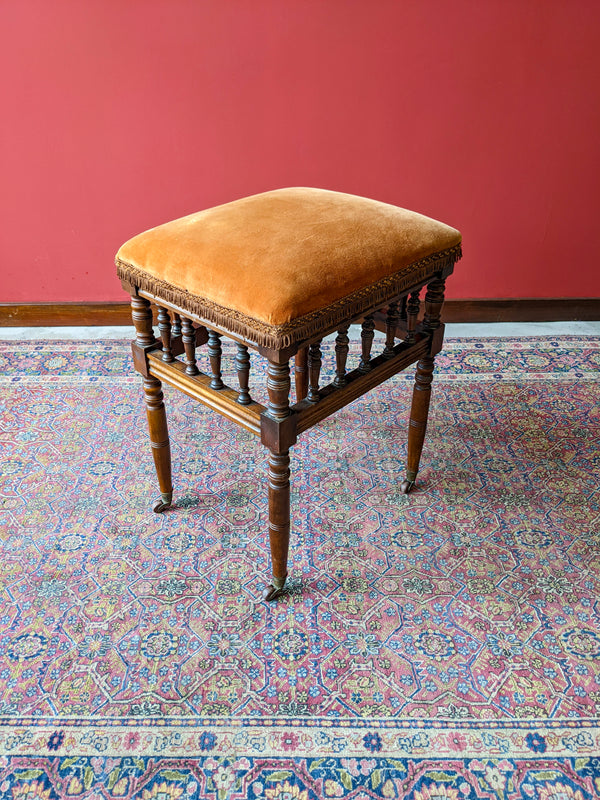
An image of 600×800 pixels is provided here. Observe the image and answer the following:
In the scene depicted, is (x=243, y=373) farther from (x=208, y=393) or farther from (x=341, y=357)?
(x=341, y=357)

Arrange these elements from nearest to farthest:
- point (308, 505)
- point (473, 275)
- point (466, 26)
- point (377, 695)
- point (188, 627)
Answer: point (377, 695) → point (188, 627) → point (308, 505) → point (466, 26) → point (473, 275)

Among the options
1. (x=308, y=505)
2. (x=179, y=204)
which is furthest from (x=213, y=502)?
(x=179, y=204)

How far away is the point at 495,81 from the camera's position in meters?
2.77

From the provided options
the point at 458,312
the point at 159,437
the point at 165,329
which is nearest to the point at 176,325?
the point at 165,329

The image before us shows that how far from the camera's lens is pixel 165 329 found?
1805mm

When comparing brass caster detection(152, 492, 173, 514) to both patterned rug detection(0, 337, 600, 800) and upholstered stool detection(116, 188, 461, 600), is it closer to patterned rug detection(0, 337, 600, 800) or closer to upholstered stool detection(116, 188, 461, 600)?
patterned rug detection(0, 337, 600, 800)

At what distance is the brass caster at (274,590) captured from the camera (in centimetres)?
A: 185

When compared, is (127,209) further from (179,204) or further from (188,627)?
(188,627)

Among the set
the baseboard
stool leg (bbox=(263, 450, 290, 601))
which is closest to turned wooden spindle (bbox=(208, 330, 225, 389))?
stool leg (bbox=(263, 450, 290, 601))

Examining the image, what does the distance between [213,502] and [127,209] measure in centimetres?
145

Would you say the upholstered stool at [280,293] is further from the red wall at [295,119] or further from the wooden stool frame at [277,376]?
the red wall at [295,119]

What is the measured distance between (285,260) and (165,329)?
0.42m

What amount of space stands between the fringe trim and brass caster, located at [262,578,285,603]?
0.67 meters

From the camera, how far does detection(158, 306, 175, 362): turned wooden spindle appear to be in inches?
70.7
